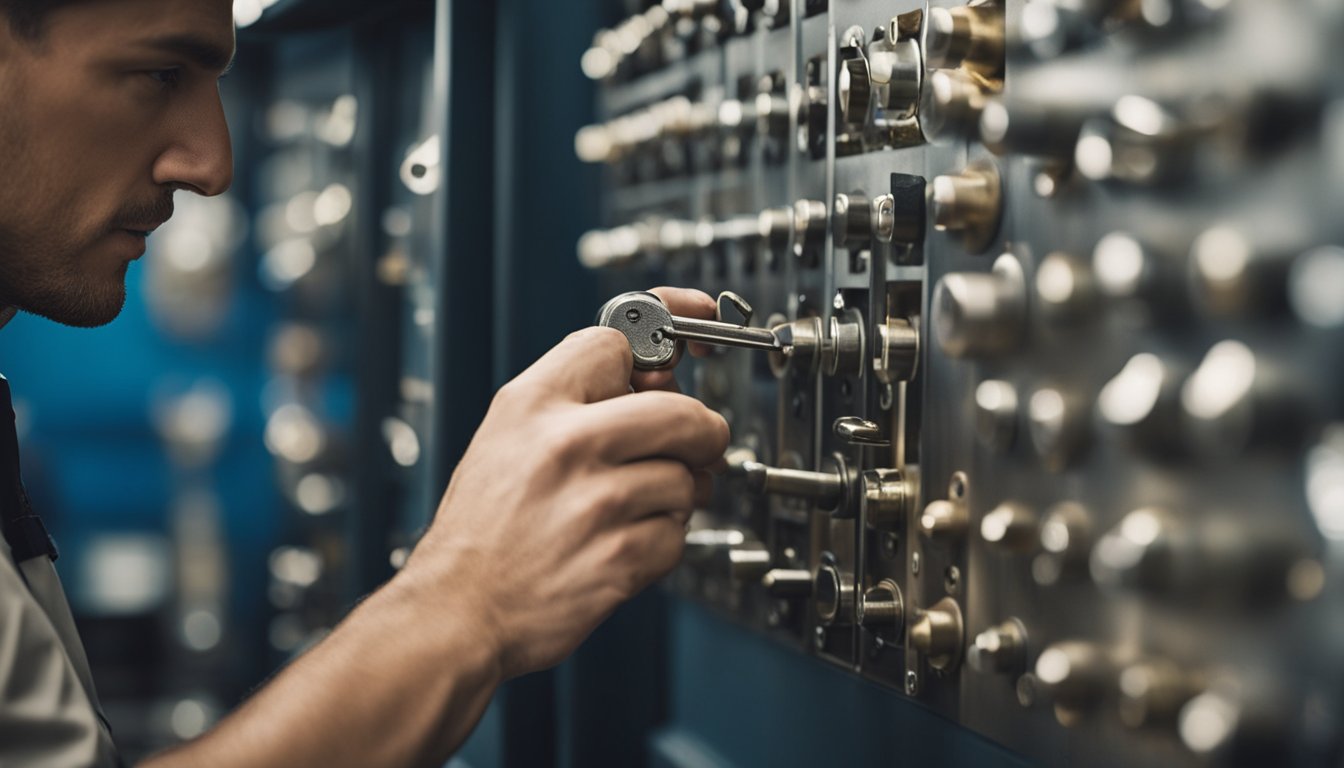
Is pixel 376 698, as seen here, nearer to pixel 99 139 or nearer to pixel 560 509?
pixel 560 509

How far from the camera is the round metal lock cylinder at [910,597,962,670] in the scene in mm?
686

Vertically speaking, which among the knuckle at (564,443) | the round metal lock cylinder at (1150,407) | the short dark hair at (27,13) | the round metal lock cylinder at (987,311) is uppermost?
the short dark hair at (27,13)

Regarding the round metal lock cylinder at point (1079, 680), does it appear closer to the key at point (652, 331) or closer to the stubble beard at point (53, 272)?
the key at point (652, 331)

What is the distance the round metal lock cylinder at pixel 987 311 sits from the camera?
61 cm

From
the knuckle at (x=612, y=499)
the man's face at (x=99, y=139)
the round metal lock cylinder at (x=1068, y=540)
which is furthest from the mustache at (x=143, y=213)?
the round metal lock cylinder at (x=1068, y=540)

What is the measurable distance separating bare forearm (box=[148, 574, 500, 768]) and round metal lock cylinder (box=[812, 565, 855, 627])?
10.1 inches

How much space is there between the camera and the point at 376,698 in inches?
25.1

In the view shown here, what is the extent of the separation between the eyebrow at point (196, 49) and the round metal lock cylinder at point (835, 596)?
0.55 m

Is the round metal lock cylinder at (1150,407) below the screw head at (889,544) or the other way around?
the other way around

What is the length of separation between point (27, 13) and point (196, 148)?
0.15 m

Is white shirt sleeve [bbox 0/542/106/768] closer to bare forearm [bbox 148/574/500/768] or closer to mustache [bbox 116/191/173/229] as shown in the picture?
bare forearm [bbox 148/574/500/768]

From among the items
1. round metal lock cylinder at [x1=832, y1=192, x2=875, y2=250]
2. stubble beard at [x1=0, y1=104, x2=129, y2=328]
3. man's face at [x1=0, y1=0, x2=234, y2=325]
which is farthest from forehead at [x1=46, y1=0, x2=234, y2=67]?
round metal lock cylinder at [x1=832, y1=192, x2=875, y2=250]

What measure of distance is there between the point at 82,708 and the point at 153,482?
2.58 meters

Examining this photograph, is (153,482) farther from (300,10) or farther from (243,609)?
(300,10)
